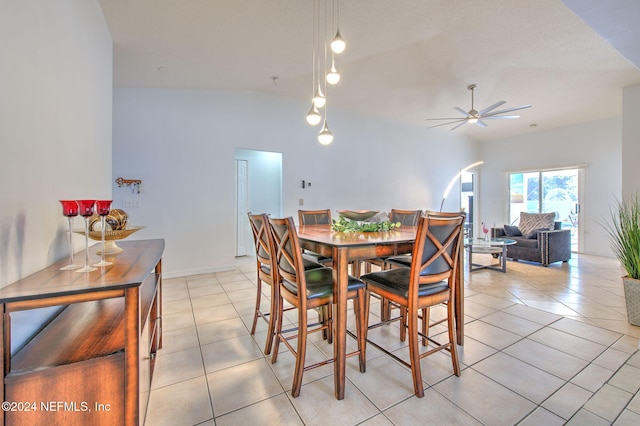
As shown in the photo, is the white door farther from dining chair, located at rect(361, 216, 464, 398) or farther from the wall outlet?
dining chair, located at rect(361, 216, 464, 398)

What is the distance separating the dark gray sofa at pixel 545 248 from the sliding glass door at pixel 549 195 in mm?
1834

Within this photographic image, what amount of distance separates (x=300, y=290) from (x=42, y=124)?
1545mm

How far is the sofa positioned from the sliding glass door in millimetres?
1384

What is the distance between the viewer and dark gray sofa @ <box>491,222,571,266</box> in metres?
4.56

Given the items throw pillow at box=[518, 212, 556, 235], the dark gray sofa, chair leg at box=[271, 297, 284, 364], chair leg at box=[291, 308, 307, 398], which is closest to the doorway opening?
chair leg at box=[271, 297, 284, 364]

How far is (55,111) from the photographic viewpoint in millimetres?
1478

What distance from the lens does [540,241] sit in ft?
15.1

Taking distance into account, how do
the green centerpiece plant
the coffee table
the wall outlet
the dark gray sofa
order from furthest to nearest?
the dark gray sofa, the coffee table, the wall outlet, the green centerpiece plant

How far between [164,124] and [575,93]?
6.51 metres

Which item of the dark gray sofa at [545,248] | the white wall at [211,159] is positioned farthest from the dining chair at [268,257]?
the dark gray sofa at [545,248]

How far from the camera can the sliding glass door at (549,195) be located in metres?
6.16

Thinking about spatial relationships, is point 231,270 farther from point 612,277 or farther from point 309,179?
point 612,277

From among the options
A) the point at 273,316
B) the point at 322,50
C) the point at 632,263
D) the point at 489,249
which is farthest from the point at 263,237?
the point at 489,249

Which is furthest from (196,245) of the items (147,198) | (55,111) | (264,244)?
(55,111)
